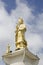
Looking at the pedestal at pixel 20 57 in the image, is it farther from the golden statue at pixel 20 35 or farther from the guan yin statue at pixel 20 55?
the golden statue at pixel 20 35

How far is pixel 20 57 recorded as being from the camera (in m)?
12.2

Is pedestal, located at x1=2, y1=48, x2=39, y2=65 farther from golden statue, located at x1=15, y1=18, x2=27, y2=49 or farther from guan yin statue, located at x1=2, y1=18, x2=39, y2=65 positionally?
golden statue, located at x1=15, y1=18, x2=27, y2=49

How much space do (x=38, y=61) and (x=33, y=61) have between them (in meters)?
0.32

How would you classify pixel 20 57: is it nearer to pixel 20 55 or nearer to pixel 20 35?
pixel 20 55

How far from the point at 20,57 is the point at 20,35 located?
135cm

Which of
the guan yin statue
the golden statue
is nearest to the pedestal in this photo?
the guan yin statue

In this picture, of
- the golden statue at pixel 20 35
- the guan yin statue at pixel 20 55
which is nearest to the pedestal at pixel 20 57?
the guan yin statue at pixel 20 55

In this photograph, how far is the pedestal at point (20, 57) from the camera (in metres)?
12.1

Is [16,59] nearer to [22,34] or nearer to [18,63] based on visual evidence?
[18,63]

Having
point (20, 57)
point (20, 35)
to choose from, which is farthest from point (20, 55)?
point (20, 35)

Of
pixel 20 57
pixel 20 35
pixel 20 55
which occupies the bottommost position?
pixel 20 57

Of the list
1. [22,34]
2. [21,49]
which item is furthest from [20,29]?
[21,49]

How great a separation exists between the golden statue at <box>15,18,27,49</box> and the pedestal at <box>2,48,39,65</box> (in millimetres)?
465

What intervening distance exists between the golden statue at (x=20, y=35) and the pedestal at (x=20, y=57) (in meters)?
0.47
